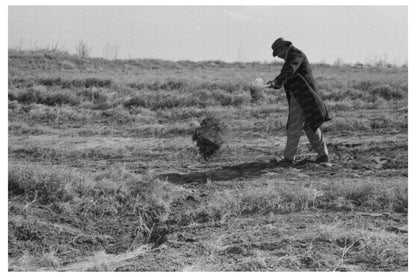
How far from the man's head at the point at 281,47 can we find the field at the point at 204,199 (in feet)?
5.13

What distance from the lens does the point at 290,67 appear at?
6.37 m

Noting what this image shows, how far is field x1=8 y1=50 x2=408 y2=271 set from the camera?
13.3 feet

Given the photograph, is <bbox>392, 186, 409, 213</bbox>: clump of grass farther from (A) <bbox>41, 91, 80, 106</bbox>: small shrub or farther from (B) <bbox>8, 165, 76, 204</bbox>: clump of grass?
(A) <bbox>41, 91, 80, 106</bbox>: small shrub

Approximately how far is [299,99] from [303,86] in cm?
19

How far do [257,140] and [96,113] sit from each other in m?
4.66

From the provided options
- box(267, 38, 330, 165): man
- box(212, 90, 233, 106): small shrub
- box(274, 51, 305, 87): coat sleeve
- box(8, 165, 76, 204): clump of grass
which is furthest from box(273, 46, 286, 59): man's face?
box(212, 90, 233, 106): small shrub

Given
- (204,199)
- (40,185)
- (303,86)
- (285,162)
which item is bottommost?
(204,199)

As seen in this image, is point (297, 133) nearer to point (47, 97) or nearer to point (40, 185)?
point (40, 185)

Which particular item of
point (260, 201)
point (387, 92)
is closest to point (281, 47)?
point (260, 201)

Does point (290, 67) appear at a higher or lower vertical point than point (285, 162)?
higher

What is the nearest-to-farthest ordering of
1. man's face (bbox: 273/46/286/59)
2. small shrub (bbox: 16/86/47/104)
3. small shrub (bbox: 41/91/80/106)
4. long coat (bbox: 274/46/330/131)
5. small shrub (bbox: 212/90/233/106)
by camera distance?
long coat (bbox: 274/46/330/131)
man's face (bbox: 273/46/286/59)
small shrub (bbox: 41/91/80/106)
small shrub (bbox: 212/90/233/106)
small shrub (bbox: 16/86/47/104)

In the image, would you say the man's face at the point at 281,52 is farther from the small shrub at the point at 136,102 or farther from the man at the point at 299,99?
the small shrub at the point at 136,102

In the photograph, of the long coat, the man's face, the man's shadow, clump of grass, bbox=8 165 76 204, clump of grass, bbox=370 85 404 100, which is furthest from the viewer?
clump of grass, bbox=370 85 404 100

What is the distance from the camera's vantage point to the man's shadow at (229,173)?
608cm
